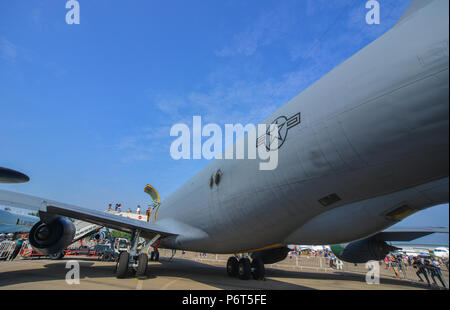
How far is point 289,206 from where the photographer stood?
3955mm

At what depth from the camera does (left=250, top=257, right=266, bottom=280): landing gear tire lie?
8016mm

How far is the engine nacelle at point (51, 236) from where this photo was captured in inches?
270

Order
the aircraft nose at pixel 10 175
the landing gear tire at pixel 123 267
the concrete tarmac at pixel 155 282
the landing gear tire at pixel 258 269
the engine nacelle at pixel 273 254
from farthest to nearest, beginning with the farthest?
the engine nacelle at pixel 273 254
the landing gear tire at pixel 258 269
the landing gear tire at pixel 123 267
the aircraft nose at pixel 10 175
the concrete tarmac at pixel 155 282

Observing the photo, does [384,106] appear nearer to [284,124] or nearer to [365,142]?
[365,142]

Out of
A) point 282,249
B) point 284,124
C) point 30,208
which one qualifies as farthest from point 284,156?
point 282,249

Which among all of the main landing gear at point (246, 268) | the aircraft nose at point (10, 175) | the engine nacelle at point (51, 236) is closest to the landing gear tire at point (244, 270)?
the main landing gear at point (246, 268)

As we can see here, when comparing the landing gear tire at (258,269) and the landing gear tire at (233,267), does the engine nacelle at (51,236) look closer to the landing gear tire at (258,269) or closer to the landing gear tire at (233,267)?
the landing gear tire at (233,267)

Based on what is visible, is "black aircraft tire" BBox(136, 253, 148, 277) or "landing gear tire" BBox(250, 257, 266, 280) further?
"landing gear tire" BBox(250, 257, 266, 280)

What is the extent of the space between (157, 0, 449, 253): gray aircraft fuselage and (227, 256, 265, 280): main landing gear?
11.2 ft

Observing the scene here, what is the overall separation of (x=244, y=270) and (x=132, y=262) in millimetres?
3691

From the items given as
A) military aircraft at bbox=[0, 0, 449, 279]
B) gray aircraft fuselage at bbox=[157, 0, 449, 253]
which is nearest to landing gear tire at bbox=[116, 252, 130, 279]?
military aircraft at bbox=[0, 0, 449, 279]

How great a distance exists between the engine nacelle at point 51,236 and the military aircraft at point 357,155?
1.80m

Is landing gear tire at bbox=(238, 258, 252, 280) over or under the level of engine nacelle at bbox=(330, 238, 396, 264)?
under

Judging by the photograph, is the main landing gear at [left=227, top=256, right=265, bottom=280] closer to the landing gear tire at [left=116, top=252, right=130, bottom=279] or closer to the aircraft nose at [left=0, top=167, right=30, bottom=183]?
the landing gear tire at [left=116, top=252, right=130, bottom=279]
